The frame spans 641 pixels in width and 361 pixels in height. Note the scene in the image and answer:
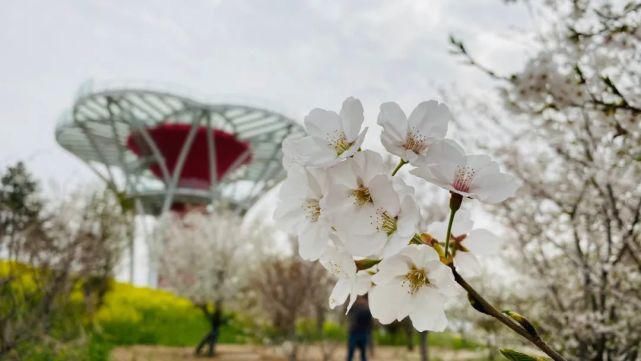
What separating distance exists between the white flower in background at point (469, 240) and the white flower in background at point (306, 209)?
0.26 m

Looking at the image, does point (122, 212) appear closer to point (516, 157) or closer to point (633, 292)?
point (516, 157)

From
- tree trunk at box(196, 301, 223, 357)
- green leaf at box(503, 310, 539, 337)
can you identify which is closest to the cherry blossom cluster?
green leaf at box(503, 310, 539, 337)

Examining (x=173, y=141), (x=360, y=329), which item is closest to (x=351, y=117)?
(x=360, y=329)

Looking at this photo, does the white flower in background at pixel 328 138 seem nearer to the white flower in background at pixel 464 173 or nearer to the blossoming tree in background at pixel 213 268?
the white flower in background at pixel 464 173

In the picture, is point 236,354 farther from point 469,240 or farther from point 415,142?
point 415,142

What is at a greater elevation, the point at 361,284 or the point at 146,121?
the point at 146,121

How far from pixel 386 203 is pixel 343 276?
0.59 ft

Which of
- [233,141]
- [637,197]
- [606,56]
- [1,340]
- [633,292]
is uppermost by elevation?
[233,141]

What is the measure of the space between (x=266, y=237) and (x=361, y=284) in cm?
1613

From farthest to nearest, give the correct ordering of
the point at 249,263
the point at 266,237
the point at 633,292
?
the point at 266,237
the point at 249,263
the point at 633,292

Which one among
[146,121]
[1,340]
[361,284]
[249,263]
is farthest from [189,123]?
[361,284]

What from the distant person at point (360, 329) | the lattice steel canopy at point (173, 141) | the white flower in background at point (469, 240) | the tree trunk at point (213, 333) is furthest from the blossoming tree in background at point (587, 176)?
the lattice steel canopy at point (173, 141)

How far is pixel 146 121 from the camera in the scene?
3120 centimetres

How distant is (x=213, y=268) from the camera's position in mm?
13750
